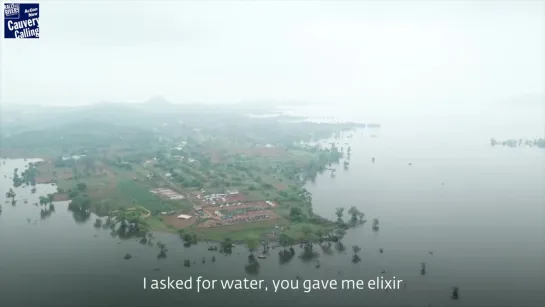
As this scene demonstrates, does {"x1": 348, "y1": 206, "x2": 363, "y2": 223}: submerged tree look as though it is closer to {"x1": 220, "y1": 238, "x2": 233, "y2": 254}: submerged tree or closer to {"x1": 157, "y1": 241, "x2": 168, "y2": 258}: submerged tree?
{"x1": 220, "y1": 238, "x2": 233, "y2": 254}: submerged tree

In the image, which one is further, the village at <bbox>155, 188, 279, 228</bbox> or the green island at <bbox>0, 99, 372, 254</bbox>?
the village at <bbox>155, 188, 279, 228</bbox>

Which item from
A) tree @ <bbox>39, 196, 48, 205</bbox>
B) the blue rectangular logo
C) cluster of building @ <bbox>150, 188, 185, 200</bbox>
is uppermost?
the blue rectangular logo

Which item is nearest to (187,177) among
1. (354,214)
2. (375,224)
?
(354,214)

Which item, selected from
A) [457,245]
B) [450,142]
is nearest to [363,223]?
[457,245]

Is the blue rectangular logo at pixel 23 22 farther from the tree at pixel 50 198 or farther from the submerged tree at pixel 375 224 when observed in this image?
the submerged tree at pixel 375 224

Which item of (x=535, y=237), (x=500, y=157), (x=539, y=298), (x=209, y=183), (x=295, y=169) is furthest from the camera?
(x=500, y=157)

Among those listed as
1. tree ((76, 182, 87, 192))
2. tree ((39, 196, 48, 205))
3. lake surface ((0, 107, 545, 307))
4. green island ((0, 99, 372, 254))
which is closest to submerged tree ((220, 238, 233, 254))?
green island ((0, 99, 372, 254))

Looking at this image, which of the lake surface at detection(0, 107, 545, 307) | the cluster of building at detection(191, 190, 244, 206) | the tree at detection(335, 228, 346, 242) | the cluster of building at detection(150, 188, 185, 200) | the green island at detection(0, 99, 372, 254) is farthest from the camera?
the cluster of building at detection(150, 188, 185, 200)

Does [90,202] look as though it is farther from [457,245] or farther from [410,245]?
[457,245]
